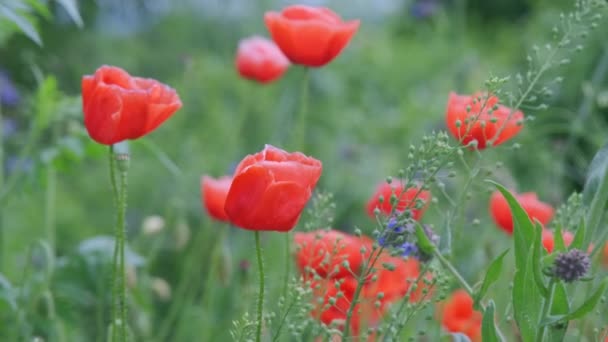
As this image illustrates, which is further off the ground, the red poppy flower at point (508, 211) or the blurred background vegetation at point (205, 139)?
the red poppy flower at point (508, 211)

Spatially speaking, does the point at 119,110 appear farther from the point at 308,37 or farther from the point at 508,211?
the point at 508,211

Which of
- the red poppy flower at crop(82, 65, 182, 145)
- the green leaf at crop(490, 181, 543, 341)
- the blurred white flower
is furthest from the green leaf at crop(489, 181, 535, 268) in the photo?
the blurred white flower

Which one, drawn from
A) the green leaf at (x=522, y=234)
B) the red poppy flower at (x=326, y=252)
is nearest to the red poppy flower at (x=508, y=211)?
the red poppy flower at (x=326, y=252)

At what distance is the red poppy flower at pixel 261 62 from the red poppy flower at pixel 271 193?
0.75 metres

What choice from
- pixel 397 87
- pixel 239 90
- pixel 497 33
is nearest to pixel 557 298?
pixel 239 90

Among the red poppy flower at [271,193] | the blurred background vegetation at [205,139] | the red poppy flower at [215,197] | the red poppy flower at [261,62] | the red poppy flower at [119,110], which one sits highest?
the red poppy flower at [119,110]

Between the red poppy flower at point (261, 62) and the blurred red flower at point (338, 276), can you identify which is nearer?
the blurred red flower at point (338, 276)

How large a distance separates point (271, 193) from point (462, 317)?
0.74m

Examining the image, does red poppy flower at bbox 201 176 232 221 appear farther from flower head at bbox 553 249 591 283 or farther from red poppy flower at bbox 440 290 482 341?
flower head at bbox 553 249 591 283

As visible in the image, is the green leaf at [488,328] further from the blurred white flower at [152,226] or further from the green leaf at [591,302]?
the blurred white flower at [152,226]

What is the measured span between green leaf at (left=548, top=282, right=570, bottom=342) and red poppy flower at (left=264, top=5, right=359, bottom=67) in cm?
46

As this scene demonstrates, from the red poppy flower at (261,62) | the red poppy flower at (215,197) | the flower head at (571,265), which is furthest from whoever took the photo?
the red poppy flower at (261,62)

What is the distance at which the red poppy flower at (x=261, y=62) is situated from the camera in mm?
1569

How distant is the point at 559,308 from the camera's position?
2.80ft
